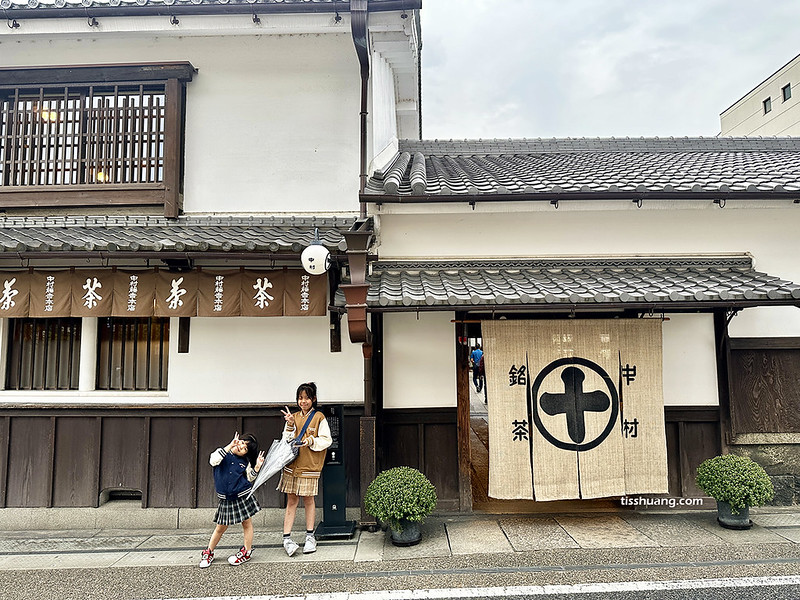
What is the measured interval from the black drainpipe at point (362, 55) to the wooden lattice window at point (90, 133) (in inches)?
113

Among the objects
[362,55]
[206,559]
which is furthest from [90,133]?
[206,559]

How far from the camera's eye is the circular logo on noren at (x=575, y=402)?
6754mm

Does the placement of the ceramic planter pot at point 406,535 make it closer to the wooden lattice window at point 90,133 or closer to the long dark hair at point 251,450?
the long dark hair at point 251,450

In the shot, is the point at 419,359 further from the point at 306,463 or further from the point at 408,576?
the point at 408,576

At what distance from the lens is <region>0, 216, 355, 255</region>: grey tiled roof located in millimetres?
6035

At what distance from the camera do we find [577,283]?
6395mm

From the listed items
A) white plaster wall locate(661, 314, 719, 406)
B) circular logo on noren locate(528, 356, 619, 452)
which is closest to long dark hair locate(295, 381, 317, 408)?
circular logo on noren locate(528, 356, 619, 452)

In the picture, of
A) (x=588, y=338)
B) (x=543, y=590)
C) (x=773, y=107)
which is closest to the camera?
(x=543, y=590)

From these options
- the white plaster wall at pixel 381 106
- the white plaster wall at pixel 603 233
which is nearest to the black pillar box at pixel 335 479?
the white plaster wall at pixel 603 233

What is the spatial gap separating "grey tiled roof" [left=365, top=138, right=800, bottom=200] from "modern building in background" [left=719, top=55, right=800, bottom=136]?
2309cm

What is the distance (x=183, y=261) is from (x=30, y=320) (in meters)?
2.98

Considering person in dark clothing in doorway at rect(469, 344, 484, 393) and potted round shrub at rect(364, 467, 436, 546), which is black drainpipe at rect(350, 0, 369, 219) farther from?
person in dark clothing in doorway at rect(469, 344, 484, 393)

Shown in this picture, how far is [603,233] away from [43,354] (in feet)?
30.0

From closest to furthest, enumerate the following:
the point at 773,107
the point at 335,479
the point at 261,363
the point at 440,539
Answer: the point at 440,539 < the point at 335,479 < the point at 261,363 < the point at 773,107
